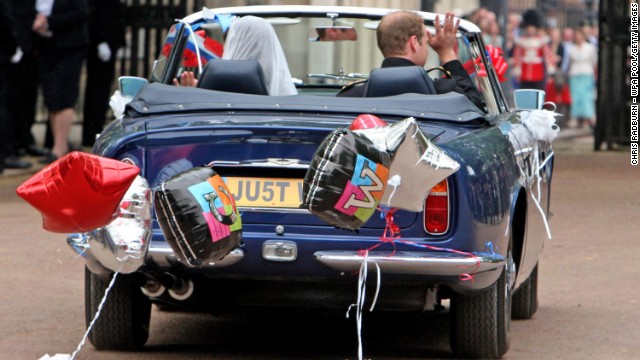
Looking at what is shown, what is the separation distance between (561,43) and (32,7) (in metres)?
19.8

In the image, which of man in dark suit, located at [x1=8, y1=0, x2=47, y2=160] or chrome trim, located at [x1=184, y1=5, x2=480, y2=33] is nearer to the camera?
chrome trim, located at [x1=184, y1=5, x2=480, y2=33]

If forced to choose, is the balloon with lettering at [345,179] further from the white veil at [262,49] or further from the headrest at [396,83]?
the white veil at [262,49]

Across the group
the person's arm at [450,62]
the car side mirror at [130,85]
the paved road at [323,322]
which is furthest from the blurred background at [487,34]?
the person's arm at [450,62]

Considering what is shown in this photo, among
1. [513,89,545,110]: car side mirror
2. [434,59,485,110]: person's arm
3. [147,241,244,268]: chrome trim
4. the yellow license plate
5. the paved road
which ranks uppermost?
[434,59,485,110]: person's arm

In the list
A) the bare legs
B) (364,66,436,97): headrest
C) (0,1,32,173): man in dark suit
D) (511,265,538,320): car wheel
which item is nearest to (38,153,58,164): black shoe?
the bare legs

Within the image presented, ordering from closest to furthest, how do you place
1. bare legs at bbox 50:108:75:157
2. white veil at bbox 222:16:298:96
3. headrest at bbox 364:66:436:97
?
headrest at bbox 364:66:436:97 < white veil at bbox 222:16:298:96 < bare legs at bbox 50:108:75:157

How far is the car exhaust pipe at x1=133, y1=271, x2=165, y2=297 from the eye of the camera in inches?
243

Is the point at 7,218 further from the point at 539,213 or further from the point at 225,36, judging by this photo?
the point at 539,213

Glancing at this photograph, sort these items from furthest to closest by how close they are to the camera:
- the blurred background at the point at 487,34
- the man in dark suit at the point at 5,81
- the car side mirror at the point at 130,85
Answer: the blurred background at the point at 487,34, the man in dark suit at the point at 5,81, the car side mirror at the point at 130,85

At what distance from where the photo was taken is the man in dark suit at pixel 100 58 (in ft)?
52.7

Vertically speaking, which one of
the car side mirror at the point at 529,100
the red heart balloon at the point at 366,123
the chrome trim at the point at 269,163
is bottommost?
the chrome trim at the point at 269,163

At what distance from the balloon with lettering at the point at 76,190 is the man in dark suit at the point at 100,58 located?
10.8m

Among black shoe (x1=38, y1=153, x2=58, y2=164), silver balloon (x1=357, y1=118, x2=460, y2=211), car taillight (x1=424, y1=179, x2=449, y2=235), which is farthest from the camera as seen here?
black shoe (x1=38, y1=153, x2=58, y2=164)

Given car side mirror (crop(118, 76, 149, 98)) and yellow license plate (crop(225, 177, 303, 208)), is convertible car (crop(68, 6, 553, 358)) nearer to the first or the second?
yellow license plate (crop(225, 177, 303, 208))
